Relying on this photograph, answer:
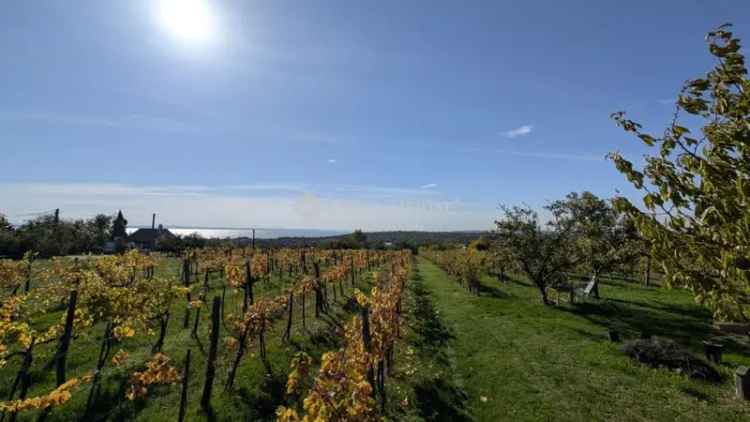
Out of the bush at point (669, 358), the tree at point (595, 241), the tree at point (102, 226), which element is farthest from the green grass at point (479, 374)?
the tree at point (102, 226)

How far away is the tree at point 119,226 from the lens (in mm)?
70938

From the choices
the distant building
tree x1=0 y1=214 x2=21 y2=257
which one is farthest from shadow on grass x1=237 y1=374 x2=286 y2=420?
the distant building

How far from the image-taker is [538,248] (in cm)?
1842

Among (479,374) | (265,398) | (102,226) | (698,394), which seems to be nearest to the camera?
(265,398)

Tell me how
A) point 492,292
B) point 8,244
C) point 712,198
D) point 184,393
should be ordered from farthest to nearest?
point 8,244
point 492,292
point 184,393
point 712,198

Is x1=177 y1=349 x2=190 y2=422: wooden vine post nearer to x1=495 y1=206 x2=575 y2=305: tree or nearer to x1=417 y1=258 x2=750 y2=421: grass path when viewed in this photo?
x1=417 y1=258 x2=750 y2=421: grass path

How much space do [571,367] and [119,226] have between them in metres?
86.8

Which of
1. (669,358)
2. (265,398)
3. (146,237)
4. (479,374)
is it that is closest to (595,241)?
(669,358)

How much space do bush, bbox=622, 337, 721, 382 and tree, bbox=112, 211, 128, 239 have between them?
279ft

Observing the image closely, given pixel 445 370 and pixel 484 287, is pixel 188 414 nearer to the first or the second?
pixel 445 370

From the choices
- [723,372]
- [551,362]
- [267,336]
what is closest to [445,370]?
→ [551,362]

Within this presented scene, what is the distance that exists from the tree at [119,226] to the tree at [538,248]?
7925 cm

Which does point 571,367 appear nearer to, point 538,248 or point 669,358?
point 669,358

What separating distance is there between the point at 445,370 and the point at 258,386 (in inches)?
188
